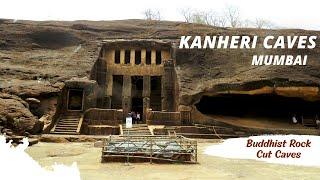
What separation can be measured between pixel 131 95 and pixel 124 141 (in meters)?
15.0

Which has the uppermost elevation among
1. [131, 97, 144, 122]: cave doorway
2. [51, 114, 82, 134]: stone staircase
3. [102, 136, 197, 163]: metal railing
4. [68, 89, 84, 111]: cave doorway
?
[102, 136, 197, 163]: metal railing

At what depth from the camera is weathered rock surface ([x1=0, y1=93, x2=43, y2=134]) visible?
1769 centimetres

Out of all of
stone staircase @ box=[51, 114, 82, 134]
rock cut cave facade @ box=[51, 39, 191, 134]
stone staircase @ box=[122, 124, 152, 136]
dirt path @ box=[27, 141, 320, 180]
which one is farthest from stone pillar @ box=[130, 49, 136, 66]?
dirt path @ box=[27, 141, 320, 180]

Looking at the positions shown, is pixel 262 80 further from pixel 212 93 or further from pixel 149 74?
pixel 149 74

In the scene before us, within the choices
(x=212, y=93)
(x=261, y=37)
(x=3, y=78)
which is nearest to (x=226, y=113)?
(x=212, y=93)

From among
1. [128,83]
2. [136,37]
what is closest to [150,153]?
[128,83]

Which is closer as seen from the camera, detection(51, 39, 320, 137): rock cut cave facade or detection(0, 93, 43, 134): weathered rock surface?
detection(0, 93, 43, 134): weathered rock surface

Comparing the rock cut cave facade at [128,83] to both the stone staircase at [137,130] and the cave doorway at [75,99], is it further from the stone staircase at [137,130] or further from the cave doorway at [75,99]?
the stone staircase at [137,130]

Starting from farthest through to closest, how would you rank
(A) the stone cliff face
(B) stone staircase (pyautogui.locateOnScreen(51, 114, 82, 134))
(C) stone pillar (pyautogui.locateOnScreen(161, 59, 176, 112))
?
1. (C) stone pillar (pyautogui.locateOnScreen(161, 59, 176, 112))
2. (A) the stone cliff face
3. (B) stone staircase (pyautogui.locateOnScreen(51, 114, 82, 134))

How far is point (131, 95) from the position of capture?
27.8 meters

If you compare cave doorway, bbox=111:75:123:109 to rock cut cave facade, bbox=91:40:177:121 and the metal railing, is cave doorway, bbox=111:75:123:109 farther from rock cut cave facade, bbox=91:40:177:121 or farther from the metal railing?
the metal railing

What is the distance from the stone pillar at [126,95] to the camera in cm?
2708

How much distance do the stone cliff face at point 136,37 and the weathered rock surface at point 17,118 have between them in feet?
6.50

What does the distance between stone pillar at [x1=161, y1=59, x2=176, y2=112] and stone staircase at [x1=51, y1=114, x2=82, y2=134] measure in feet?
23.0
